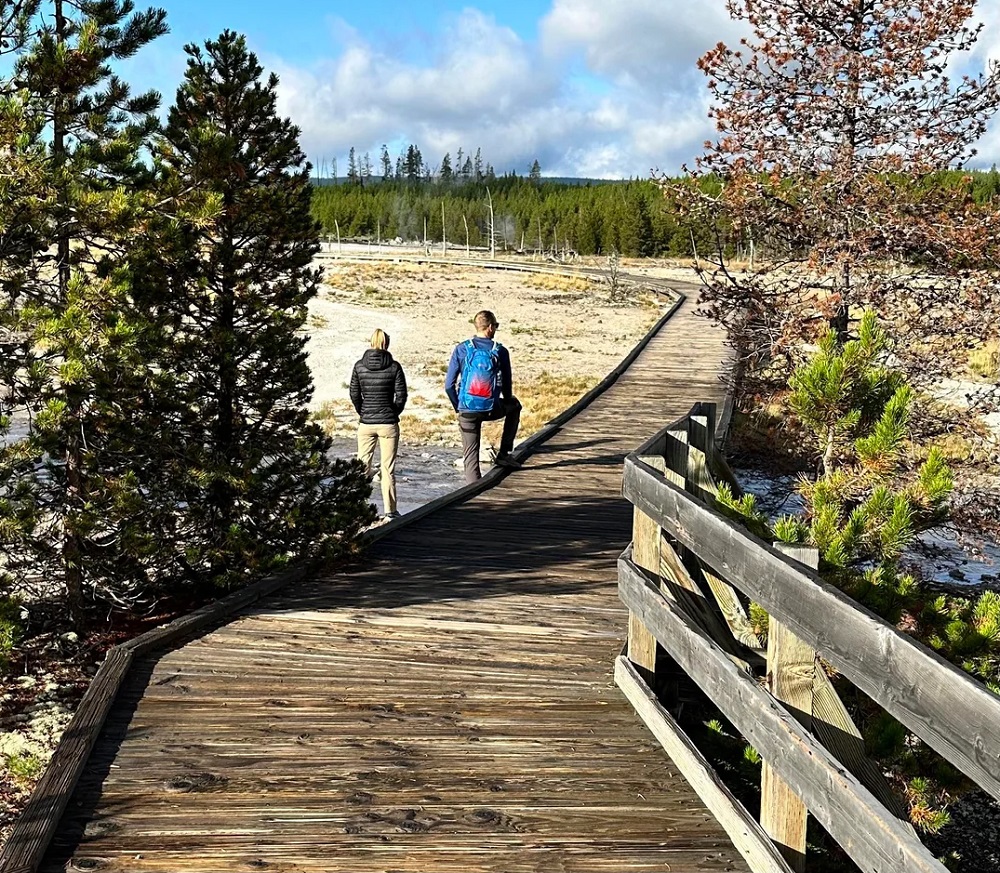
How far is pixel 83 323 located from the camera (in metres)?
5.15

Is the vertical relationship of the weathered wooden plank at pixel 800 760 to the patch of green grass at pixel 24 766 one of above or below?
above

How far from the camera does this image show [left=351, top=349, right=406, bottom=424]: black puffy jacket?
9047 mm

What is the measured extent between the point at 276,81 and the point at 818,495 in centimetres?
452

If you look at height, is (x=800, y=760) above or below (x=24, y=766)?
above

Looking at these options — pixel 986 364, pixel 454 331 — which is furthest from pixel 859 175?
pixel 454 331

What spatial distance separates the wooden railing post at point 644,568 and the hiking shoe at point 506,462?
20.9 ft

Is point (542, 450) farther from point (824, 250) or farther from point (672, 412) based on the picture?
point (824, 250)

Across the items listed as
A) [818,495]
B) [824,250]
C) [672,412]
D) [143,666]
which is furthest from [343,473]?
[672,412]

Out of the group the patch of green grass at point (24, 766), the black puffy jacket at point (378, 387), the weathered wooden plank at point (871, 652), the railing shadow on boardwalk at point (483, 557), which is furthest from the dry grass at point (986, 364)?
the patch of green grass at point (24, 766)

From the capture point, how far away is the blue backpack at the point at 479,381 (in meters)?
9.89

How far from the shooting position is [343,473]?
7.30 meters

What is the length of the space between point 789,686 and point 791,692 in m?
0.02

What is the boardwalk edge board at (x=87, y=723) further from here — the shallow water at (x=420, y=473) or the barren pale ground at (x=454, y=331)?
the shallow water at (x=420, y=473)

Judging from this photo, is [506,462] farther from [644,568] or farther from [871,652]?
[871,652]
